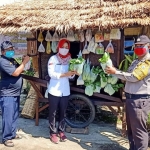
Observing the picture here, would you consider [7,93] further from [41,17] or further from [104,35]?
[104,35]

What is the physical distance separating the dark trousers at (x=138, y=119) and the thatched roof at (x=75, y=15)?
146 cm

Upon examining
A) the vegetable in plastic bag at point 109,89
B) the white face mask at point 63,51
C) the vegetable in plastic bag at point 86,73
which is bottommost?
the vegetable in plastic bag at point 109,89

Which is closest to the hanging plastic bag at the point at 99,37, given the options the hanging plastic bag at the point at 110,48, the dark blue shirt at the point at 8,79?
the hanging plastic bag at the point at 110,48

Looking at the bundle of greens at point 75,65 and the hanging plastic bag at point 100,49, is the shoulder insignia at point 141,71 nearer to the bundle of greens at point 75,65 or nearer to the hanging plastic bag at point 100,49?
the bundle of greens at point 75,65

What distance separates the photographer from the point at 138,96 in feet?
14.6

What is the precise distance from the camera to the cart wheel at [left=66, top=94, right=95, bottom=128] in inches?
228

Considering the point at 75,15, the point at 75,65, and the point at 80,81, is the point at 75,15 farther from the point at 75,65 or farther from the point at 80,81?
the point at 80,81

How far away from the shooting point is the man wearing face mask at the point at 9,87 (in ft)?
16.2

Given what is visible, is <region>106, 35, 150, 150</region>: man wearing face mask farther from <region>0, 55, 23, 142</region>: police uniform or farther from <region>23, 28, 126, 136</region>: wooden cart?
<region>0, 55, 23, 142</region>: police uniform

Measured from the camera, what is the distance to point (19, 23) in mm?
5613

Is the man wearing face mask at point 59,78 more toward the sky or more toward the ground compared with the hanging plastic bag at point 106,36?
more toward the ground

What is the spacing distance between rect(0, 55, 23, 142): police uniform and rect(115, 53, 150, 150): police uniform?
1.98 meters

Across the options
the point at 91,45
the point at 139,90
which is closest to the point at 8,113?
the point at 91,45

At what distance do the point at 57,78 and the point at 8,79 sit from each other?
93 cm
